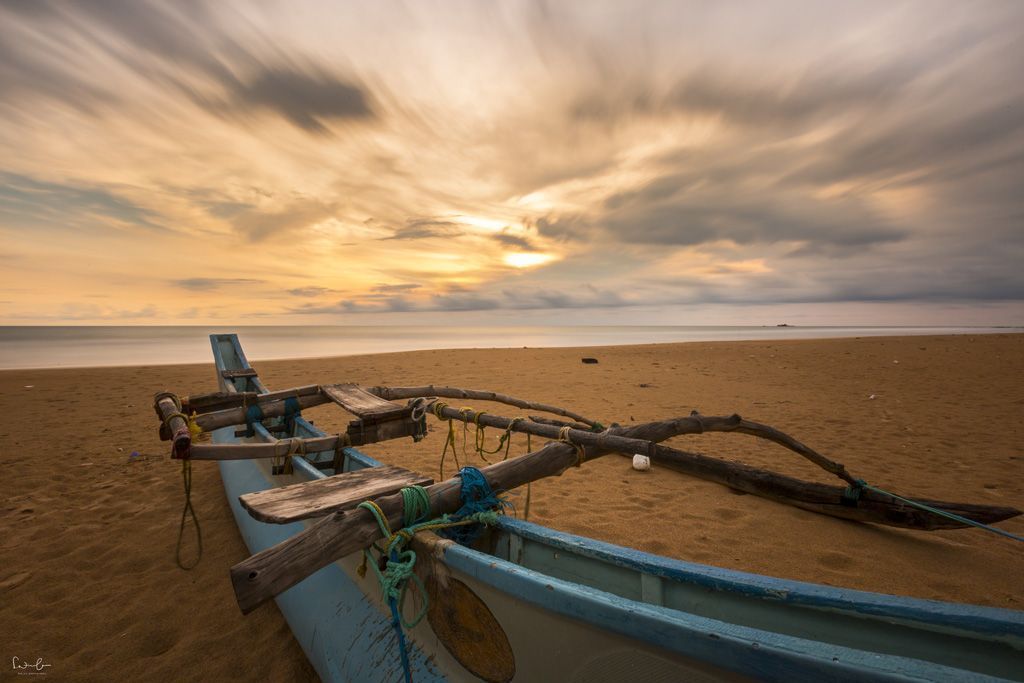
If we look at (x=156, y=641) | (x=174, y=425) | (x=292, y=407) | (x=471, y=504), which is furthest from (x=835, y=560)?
(x=174, y=425)

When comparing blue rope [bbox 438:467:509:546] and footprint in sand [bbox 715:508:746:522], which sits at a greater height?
blue rope [bbox 438:467:509:546]

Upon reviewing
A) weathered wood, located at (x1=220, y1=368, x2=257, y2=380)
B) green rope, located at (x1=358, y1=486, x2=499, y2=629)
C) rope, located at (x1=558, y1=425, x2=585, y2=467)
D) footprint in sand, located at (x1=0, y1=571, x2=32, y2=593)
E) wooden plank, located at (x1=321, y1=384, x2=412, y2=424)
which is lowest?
footprint in sand, located at (x1=0, y1=571, x2=32, y2=593)

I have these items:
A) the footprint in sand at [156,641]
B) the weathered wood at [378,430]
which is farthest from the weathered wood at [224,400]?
the footprint in sand at [156,641]

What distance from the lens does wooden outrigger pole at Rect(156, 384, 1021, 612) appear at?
2.23 metres

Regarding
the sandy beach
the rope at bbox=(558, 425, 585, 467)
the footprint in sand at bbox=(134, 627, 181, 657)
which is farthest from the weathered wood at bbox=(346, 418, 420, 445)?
the footprint in sand at bbox=(134, 627, 181, 657)

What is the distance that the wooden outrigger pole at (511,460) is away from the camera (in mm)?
2234

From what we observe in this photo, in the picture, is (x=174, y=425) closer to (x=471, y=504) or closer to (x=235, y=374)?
(x=235, y=374)

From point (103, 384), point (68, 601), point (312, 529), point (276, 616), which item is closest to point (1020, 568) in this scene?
point (312, 529)

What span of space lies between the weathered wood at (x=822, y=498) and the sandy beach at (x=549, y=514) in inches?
8.6

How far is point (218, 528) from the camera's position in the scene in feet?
15.2

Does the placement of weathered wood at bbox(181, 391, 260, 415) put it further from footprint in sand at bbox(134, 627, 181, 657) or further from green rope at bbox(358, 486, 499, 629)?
green rope at bbox(358, 486, 499, 629)

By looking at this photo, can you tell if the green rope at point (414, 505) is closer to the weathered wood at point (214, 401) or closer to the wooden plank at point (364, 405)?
the wooden plank at point (364, 405)

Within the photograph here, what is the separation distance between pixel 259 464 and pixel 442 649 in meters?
3.14

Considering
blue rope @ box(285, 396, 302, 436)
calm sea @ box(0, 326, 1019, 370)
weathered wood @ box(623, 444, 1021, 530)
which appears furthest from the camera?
calm sea @ box(0, 326, 1019, 370)
